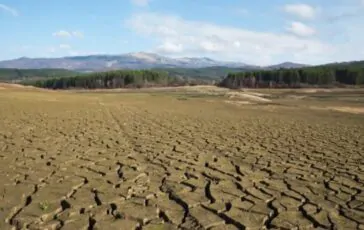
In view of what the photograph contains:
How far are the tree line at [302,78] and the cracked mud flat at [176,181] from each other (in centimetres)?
9235

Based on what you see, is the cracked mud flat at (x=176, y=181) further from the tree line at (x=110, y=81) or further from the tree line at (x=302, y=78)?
the tree line at (x=110, y=81)

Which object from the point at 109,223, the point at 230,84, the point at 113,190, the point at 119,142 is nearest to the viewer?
the point at 109,223

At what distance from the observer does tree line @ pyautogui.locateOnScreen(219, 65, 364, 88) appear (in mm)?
100188

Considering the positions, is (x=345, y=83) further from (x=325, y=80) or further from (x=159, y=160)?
(x=159, y=160)

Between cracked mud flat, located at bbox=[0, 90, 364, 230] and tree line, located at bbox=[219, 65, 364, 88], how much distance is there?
92345 millimetres

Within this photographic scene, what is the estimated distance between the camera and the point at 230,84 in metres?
115

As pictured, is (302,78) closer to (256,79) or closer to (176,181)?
(256,79)

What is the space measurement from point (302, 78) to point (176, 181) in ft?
341

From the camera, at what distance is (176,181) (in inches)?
291

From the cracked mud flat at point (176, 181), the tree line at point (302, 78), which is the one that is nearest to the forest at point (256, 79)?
the tree line at point (302, 78)

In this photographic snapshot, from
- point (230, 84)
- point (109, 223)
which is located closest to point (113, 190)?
point (109, 223)

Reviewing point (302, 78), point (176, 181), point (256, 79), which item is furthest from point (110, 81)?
point (176, 181)

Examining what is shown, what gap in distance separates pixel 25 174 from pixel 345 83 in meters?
101

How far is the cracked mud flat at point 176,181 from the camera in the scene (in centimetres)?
545
